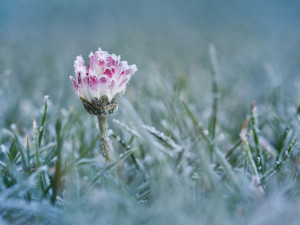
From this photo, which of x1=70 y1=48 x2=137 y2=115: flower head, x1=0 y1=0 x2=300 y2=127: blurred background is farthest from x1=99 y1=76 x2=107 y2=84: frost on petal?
x1=0 y1=0 x2=300 y2=127: blurred background

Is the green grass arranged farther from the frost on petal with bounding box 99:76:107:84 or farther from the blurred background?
the blurred background

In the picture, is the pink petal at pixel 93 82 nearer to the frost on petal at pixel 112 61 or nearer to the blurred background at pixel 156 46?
the frost on petal at pixel 112 61

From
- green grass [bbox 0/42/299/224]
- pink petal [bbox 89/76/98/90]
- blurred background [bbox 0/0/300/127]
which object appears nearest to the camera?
green grass [bbox 0/42/299/224]

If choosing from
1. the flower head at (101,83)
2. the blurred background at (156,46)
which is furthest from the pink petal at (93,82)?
the blurred background at (156,46)

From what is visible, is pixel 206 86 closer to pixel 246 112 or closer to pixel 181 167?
pixel 246 112

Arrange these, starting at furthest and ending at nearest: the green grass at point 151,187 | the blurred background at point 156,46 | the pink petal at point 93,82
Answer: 1. the blurred background at point 156,46
2. the pink petal at point 93,82
3. the green grass at point 151,187

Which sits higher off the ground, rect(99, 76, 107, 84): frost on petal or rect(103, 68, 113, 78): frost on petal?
rect(103, 68, 113, 78): frost on petal
